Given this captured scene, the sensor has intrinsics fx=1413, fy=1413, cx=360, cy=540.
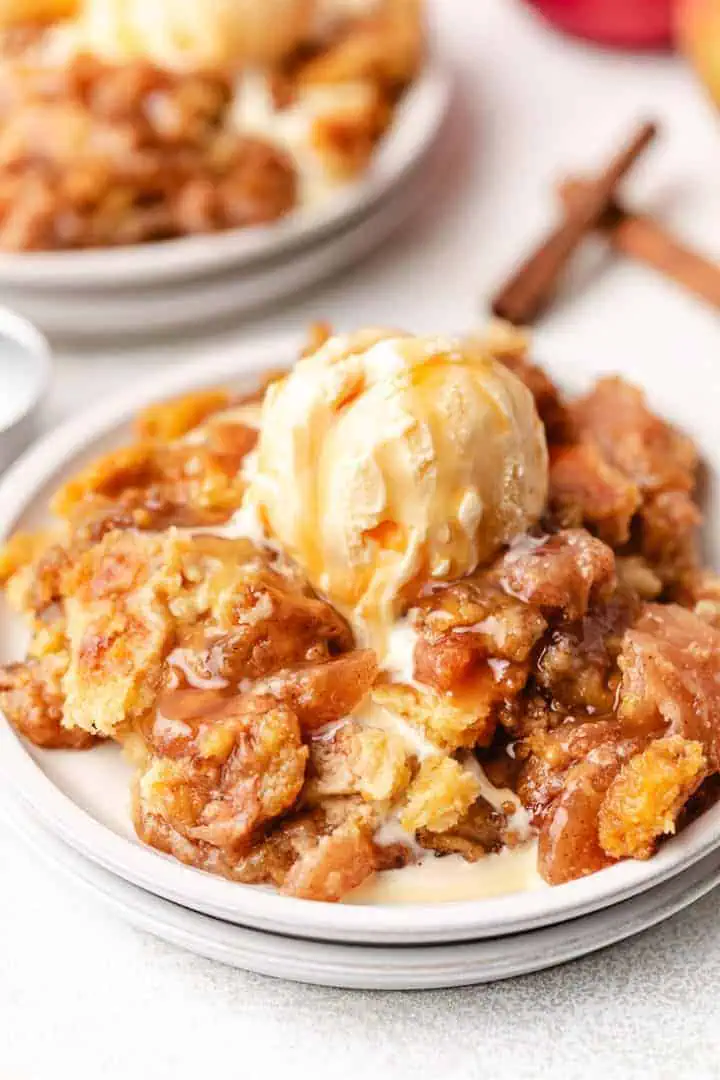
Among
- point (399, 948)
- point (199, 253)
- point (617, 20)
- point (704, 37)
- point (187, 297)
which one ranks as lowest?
point (187, 297)

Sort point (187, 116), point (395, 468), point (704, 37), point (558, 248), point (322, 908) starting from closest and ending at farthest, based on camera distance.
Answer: point (322, 908), point (395, 468), point (187, 116), point (558, 248), point (704, 37)

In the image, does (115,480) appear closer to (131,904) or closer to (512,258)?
(131,904)

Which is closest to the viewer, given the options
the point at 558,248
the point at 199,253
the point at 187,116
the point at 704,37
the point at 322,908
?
the point at 322,908

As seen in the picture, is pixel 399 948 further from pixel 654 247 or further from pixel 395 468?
pixel 654 247

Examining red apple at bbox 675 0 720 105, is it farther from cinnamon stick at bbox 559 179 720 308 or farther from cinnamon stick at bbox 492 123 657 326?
cinnamon stick at bbox 559 179 720 308

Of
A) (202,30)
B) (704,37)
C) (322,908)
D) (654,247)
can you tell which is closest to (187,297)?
(202,30)

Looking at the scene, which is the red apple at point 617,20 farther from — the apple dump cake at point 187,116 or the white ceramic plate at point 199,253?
the white ceramic plate at point 199,253

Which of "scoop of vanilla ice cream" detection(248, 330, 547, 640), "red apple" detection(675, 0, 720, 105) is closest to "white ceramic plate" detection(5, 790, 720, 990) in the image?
"scoop of vanilla ice cream" detection(248, 330, 547, 640)
